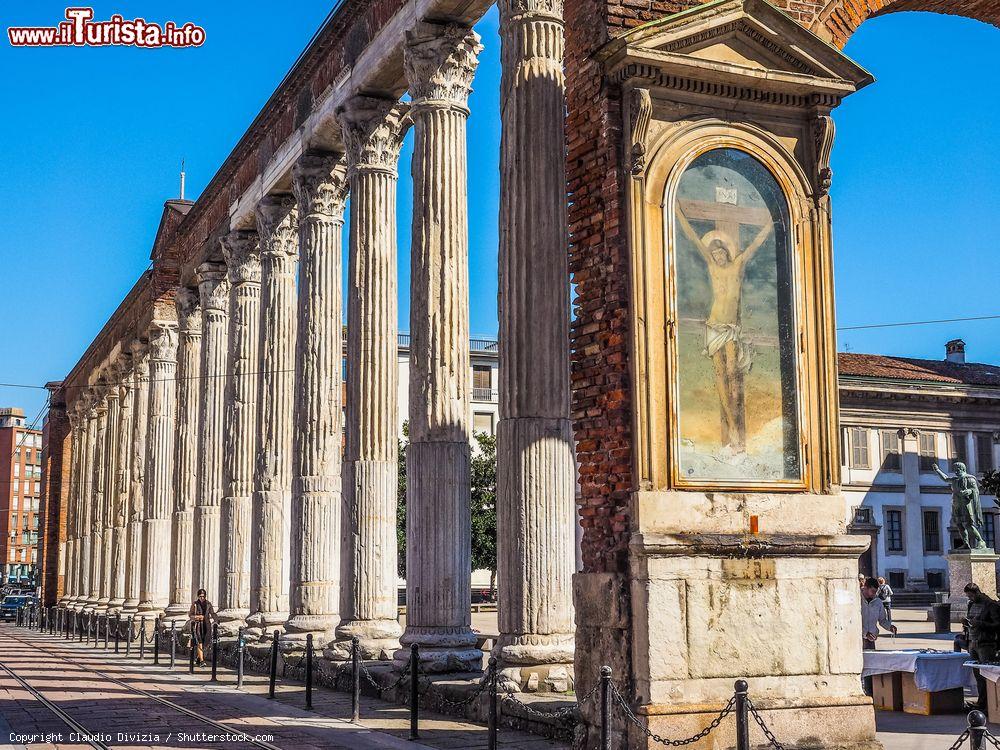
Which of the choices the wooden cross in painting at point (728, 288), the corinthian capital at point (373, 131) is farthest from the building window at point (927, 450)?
the wooden cross in painting at point (728, 288)

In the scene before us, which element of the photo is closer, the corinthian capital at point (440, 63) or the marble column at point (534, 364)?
the marble column at point (534, 364)

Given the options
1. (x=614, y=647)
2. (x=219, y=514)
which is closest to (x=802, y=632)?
(x=614, y=647)

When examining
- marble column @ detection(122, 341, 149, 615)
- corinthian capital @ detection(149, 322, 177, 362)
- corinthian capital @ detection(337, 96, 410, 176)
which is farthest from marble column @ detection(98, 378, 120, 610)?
corinthian capital @ detection(337, 96, 410, 176)

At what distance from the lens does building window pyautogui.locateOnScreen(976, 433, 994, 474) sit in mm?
50719

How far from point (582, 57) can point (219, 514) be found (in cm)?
1792

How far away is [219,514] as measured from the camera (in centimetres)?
2562

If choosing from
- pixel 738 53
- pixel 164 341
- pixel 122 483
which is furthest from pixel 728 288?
pixel 122 483

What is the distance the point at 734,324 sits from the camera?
9469 millimetres

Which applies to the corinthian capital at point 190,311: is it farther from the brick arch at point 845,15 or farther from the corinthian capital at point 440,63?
the brick arch at point 845,15

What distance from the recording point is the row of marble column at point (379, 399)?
11.5 m

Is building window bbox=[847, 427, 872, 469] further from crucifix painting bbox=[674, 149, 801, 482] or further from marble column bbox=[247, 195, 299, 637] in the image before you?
crucifix painting bbox=[674, 149, 801, 482]

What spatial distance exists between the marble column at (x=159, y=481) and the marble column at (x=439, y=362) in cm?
1812

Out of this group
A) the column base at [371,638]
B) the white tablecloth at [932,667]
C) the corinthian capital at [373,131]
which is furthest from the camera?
the corinthian capital at [373,131]

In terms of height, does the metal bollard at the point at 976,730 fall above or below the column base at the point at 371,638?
above
